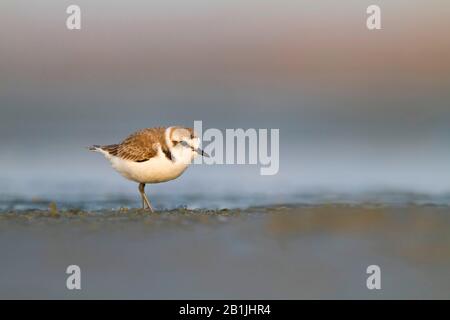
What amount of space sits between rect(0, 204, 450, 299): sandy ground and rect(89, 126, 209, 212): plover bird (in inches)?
30.3

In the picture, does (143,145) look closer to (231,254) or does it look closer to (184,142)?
(184,142)

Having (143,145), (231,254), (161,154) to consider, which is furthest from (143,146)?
(231,254)

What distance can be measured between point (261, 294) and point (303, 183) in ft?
20.0

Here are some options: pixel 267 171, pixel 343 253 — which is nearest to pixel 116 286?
pixel 343 253

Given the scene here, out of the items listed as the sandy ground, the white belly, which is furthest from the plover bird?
the sandy ground

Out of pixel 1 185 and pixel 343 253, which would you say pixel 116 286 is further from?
pixel 1 185

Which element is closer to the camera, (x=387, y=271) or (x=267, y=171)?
(x=387, y=271)

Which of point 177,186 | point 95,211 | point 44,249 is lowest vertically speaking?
point 44,249

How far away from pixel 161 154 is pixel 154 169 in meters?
0.21

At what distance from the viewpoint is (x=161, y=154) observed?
10461 mm

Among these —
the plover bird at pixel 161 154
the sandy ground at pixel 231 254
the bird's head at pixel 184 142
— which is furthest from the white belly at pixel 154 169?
the sandy ground at pixel 231 254

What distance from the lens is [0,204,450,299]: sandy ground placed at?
24.5ft

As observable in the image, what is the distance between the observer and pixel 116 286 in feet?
24.6

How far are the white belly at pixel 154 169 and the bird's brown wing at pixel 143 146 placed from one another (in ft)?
0.25
